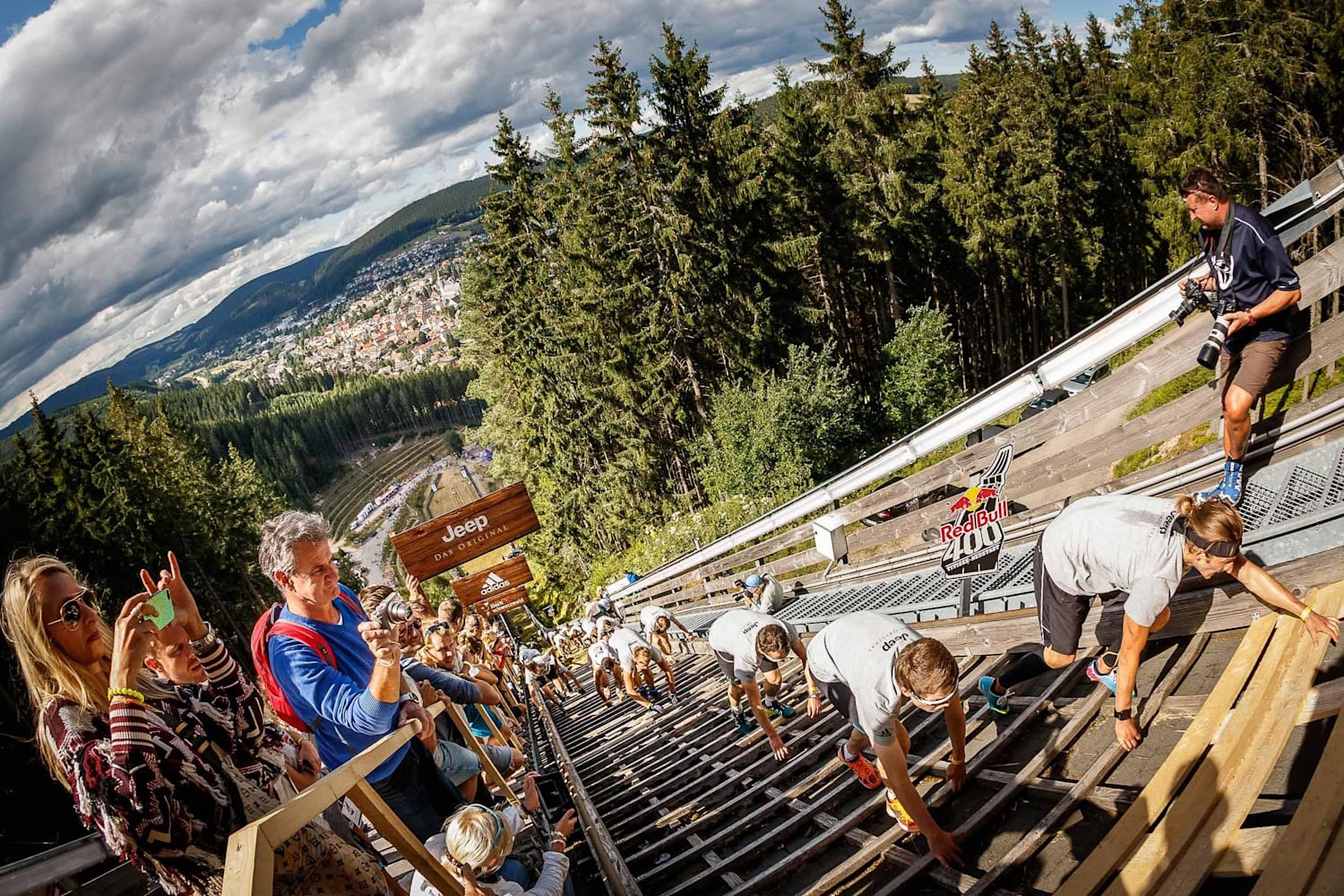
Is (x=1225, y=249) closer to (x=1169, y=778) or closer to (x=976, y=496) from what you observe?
(x=976, y=496)

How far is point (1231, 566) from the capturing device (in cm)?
313

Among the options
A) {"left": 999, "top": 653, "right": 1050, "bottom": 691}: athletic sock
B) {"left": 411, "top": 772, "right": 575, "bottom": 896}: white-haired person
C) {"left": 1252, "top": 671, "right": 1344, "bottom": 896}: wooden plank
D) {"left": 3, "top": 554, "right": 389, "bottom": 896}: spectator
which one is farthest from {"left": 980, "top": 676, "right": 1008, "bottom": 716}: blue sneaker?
{"left": 3, "top": 554, "right": 389, "bottom": 896}: spectator

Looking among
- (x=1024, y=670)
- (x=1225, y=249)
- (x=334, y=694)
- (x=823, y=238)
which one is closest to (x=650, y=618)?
(x=1024, y=670)

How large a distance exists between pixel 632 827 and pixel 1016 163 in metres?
28.3

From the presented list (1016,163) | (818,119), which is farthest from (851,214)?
(1016,163)

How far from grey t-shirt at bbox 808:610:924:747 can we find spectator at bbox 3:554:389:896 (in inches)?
95.0

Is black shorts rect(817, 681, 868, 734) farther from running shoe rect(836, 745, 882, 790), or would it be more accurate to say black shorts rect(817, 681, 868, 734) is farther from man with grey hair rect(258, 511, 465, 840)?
man with grey hair rect(258, 511, 465, 840)

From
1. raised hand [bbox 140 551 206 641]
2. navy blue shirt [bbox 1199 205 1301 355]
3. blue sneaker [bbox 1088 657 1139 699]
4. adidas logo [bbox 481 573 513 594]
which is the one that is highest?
raised hand [bbox 140 551 206 641]

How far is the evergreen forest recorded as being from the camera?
2011cm

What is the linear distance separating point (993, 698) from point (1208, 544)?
151 centimetres

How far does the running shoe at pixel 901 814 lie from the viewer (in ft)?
10.9

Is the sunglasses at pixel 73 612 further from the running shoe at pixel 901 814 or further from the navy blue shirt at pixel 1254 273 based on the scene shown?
the navy blue shirt at pixel 1254 273

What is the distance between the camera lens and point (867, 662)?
3705 millimetres

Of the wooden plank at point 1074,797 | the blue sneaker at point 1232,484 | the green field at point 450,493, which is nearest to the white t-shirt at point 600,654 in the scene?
the wooden plank at point 1074,797
